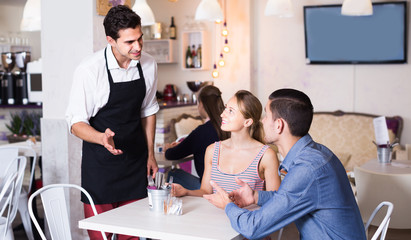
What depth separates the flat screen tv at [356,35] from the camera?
6125 mm

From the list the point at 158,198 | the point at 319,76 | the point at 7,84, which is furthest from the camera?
the point at 7,84

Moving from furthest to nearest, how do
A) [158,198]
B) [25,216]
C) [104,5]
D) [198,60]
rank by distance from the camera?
[198,60], [25,216], [104,5], [158,198]

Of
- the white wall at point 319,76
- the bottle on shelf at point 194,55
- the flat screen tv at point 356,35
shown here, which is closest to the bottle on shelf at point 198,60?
the bottle on shelf at point 194,55

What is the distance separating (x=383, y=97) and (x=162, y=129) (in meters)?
2.60

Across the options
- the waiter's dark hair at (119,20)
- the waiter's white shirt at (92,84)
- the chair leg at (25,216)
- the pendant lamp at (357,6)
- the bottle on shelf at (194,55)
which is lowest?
the chair leg at (25,216)

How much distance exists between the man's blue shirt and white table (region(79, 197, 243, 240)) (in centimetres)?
15

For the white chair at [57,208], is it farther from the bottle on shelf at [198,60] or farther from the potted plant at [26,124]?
the bottle on shelf at [198,60]

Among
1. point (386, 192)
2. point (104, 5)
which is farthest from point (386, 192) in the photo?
point (104, 5)

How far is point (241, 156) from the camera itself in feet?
9.43

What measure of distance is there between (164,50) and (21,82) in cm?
247

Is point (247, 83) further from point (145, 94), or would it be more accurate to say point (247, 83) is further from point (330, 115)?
point (145, 94)

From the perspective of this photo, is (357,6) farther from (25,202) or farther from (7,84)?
(7,84)

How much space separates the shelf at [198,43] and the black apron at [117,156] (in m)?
5.03

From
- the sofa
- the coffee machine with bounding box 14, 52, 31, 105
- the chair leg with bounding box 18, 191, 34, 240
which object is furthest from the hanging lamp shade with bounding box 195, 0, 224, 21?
the chair leg with bounding box 18, 191, 34, 240
